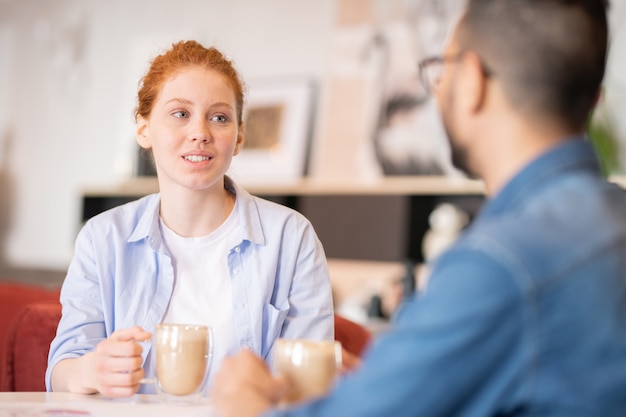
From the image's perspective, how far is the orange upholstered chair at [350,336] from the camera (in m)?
2.07

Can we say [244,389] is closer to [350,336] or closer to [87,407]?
[87,407]

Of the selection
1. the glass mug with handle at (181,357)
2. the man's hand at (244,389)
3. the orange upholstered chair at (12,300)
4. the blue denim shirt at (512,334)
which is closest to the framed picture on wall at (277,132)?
the orange upholstered chair at (12,300)

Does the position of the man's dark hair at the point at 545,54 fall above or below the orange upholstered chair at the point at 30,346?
above

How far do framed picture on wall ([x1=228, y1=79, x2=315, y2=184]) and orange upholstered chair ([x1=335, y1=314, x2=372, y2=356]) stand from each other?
137 inches

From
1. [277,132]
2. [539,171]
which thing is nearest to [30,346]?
[539,171]

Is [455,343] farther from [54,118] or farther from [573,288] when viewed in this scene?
[54,118]

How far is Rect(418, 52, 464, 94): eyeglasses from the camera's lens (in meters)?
1.07

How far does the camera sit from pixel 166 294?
70.9 inches

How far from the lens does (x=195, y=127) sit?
1.82 meters

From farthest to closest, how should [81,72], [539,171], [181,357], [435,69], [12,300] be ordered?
[81,72], [12,300], [181,357], [435,69], [539,171]

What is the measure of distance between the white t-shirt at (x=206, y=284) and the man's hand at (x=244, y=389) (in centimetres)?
67

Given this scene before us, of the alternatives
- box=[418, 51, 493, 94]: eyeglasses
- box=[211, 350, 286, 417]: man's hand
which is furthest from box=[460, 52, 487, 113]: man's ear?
box=[211, 350, 286, 417]: man's hand

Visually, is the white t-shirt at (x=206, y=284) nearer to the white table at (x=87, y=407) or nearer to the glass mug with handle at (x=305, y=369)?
the white table at (x=87, y=407)

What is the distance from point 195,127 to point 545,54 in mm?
952
